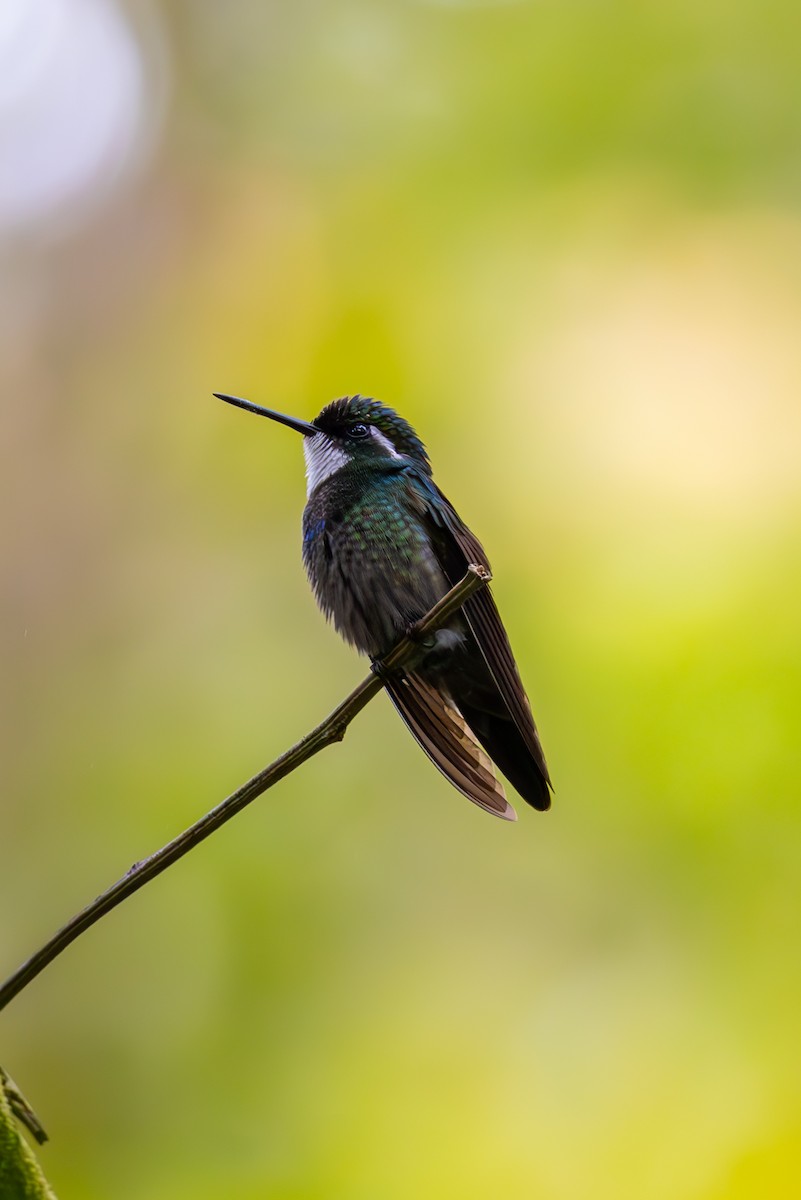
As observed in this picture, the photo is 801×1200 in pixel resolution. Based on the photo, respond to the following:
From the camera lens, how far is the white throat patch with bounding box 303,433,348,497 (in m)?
3.30

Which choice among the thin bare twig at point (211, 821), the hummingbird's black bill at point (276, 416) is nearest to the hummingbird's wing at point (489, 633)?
the hummingbird's black bill at point (276, 416)

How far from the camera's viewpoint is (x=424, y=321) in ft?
19.4

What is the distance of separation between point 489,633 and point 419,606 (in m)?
0.31

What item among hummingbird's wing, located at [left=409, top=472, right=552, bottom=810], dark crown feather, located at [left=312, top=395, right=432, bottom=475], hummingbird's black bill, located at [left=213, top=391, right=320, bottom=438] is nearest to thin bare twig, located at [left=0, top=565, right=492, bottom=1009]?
hummingbird's wing, located at [left=409, top=472, right=552, bottom=810]

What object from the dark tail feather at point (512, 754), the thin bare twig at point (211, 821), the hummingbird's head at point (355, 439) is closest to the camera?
the thin bare twig at point (211, 821)

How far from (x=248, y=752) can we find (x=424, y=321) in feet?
8.11

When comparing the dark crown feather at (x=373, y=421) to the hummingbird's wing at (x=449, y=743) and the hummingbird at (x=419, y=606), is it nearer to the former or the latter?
the hummingbird at (x=419, y=606)

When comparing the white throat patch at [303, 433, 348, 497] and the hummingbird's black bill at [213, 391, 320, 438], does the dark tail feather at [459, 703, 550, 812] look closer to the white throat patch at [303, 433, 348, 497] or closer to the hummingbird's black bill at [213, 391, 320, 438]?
the white throat patch at [303, 433, 348, 497]

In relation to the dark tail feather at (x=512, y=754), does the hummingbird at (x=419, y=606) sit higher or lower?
higher

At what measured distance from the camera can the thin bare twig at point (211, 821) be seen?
120 centimetres

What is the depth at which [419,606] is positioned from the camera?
3014 mm

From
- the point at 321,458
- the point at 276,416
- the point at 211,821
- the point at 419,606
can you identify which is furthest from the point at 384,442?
the point at 211,821

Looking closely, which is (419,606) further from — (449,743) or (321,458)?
(321,458)

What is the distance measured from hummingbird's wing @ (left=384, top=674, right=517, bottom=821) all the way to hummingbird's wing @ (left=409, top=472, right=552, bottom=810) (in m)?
0.07
